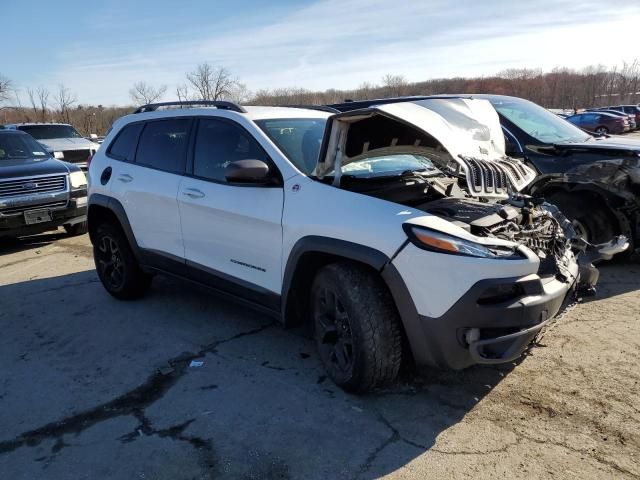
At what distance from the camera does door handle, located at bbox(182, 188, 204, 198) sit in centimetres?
422

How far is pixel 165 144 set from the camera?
479cm

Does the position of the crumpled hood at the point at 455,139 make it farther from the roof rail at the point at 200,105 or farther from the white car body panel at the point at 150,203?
the white car body panel at the point at 150,203

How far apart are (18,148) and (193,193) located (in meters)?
6.73

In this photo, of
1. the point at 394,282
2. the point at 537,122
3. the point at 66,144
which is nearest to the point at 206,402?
the point at 394,282

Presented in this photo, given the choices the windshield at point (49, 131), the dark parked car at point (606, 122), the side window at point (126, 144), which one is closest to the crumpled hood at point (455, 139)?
the side window at point (126, 144)

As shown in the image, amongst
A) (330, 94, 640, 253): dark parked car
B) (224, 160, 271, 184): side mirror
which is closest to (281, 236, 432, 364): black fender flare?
(224, 160, 271, 184): side mirror

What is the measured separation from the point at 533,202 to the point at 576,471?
6.17ft

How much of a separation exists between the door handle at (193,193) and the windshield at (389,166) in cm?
118

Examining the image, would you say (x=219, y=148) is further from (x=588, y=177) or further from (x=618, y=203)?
(x=618, y=203)

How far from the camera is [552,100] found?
77.7 meters

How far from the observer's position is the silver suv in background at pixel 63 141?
13.6 metres

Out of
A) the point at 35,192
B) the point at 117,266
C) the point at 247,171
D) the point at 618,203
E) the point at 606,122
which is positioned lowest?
the point at 117,266

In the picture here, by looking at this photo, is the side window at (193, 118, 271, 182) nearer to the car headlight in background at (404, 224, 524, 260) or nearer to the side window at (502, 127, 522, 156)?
the car headlight in background at (404, 224, 524, 260)

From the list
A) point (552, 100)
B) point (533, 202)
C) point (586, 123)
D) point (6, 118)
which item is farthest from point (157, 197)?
point (552, 100)
